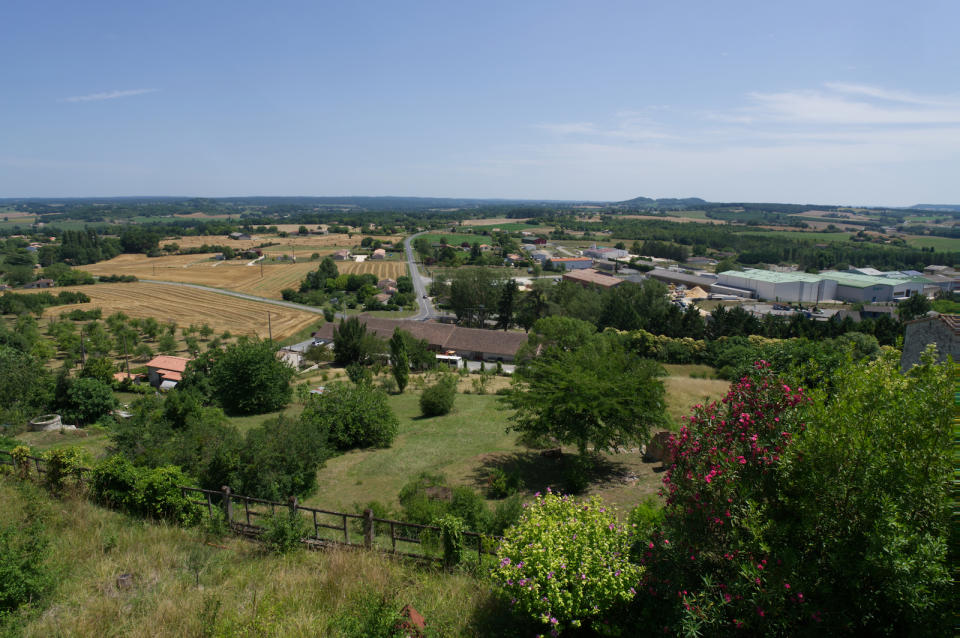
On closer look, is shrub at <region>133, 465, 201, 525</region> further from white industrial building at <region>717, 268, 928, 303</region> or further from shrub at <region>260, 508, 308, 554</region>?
white industrial building at <region>717, 268, 928, 303</region>

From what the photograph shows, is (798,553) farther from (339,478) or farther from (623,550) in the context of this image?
(339,478)

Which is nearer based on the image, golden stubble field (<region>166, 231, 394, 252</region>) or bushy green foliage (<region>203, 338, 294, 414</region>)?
bushy green foliage (<region>203, 338, 294, 414</region>)

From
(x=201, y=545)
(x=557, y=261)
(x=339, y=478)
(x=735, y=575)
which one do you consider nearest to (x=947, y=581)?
(x=735, y=575)

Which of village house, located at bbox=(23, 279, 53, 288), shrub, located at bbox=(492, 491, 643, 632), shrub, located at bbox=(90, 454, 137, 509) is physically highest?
shrub, located at bbox=(492, 491, 643, 632)

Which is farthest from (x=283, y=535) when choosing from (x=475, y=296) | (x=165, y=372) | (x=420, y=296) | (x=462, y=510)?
(x=420, y=296)

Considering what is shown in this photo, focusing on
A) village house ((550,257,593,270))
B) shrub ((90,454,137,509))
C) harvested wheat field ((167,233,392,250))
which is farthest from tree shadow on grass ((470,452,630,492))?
harvested wheat field ((167,233,392,250))

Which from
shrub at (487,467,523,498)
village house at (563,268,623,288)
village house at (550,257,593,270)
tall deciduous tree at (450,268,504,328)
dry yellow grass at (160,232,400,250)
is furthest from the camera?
dry yellow grass at (160,232,400,250)
